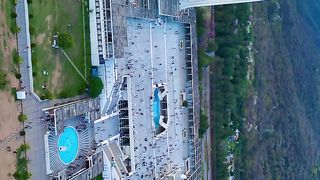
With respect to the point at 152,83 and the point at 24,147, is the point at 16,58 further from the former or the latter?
the point at 152,83

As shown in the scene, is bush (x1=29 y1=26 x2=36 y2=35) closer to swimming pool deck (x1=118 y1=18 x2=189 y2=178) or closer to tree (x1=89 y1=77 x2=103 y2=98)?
tree (x1=89 y1=77 x2=103 y2=98)

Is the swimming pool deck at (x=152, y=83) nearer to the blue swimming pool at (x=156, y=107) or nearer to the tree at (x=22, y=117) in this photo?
the blue swimming pool at (x=156, y=107)

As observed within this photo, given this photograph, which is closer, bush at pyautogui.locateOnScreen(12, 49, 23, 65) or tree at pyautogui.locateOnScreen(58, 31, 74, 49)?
bush at pyautogui.locateOnScreen(12, 49, 23, 65)

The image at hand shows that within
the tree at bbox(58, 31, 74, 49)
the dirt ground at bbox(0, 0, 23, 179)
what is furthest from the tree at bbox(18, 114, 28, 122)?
the tree at bbox(58, 31, 74, 49)

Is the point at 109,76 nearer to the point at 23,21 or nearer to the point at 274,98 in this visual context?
the point at 23,21

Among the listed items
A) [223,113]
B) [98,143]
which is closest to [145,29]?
[98,143]
